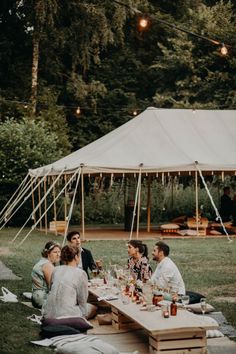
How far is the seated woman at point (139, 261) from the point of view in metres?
8.98

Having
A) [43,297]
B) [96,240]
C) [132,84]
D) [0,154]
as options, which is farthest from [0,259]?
[132,84]

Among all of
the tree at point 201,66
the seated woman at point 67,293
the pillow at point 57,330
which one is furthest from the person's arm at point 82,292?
the tree at point 201,66

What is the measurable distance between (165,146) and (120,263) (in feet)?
21.8

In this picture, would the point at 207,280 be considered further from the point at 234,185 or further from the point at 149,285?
the point at 234,185

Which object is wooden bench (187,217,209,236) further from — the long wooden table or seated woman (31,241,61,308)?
the long wooden table

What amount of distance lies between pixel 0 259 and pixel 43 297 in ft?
18.7

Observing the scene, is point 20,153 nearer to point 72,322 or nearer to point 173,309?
point 72,322

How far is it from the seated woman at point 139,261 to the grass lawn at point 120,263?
995mm

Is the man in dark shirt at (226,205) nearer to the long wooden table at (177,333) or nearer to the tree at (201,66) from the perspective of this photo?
the tree at (201,66)

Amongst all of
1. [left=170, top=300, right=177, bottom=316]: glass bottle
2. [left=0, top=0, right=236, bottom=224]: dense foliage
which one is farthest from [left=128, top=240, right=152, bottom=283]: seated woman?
[left=0, top=0, right=236, bottom=224]: dense foliage

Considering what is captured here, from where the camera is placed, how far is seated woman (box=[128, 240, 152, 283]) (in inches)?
354

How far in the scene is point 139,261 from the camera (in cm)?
909

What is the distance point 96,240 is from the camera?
59.7 ft

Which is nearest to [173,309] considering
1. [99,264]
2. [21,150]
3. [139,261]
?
[139,261]
